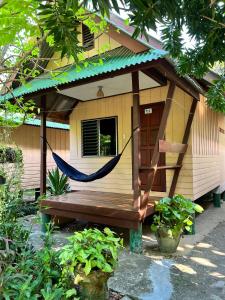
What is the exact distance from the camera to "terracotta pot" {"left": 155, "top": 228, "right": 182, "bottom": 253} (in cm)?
377

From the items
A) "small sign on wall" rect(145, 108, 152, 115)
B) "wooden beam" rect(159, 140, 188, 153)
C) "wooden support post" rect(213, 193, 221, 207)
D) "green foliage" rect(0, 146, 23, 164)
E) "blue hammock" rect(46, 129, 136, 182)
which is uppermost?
"small sign on wall" rect(145, 108, 152, 115)

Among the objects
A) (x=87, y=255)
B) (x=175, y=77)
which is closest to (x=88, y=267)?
(x=87, y=255)

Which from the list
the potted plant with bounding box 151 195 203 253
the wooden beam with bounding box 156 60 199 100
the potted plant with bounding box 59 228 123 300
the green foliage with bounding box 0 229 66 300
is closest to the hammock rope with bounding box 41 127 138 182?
the potted plant with bounding box 151 195 203 253

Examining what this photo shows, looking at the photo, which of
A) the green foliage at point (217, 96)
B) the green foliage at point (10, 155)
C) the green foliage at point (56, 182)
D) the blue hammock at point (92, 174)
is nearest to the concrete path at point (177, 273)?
the blue hammock at point (92, 174)

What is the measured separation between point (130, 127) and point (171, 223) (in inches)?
107

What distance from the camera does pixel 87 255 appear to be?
7.30 ft

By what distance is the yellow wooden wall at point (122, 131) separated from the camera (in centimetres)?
541

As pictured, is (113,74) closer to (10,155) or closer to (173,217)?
(10,155)

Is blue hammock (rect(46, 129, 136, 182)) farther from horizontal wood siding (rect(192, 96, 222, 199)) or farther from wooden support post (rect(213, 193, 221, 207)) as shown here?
wooden support post (rect(213, 193, 221, 207))

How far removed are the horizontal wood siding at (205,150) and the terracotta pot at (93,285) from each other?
344cm

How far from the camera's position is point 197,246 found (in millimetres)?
4172

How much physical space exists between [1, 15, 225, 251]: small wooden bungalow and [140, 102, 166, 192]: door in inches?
0.8

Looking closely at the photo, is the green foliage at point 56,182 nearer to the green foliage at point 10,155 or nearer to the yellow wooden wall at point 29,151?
the yellow wooden wall at point 29,151

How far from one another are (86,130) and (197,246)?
3876mm
